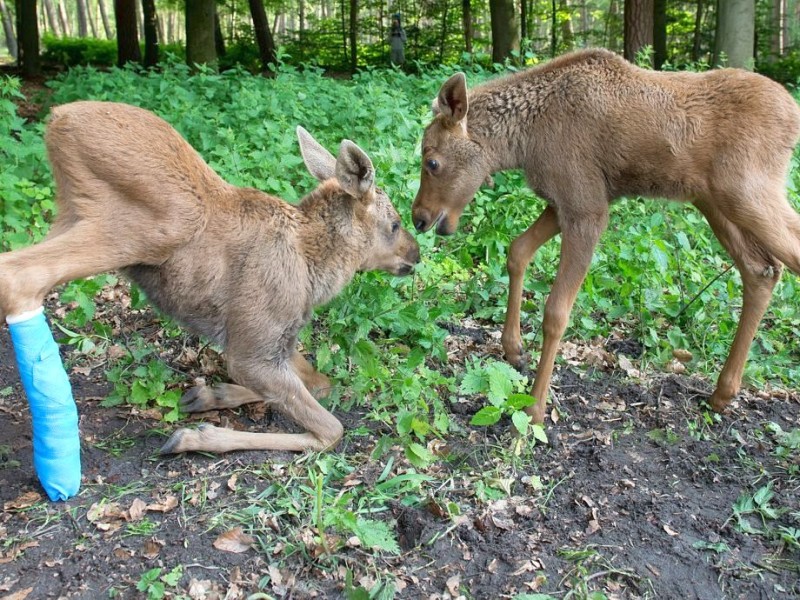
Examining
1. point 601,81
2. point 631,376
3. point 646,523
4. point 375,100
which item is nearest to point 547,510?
point 646,523

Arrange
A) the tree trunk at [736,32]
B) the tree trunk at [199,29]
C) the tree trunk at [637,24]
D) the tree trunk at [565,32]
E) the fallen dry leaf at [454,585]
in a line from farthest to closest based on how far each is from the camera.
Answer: the tree trunk at [565,32] → the tree trunk at [199,29] → the tree trunk at [736,32] → the tree trunk at [637,24] → the fallen dry leaf at [454,585]

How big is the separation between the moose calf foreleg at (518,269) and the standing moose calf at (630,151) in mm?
440

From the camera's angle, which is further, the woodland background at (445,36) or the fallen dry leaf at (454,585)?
the woodland background at (445,36)

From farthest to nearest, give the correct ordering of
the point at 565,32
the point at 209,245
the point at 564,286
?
the point at 565,32, the point at 564,286, the point at 209,245

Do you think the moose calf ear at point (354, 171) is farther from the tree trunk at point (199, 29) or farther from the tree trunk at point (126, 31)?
the tree trunk at point (126, 31)

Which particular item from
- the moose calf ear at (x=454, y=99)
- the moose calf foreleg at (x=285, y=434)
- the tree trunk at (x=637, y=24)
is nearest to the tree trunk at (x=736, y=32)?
the tree trunk at (x=637, y=24)

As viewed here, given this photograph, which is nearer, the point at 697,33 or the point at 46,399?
the point at 46,399

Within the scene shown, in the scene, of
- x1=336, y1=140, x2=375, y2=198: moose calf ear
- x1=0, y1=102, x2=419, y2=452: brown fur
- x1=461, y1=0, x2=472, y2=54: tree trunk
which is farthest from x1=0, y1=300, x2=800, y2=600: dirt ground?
x1=461, y1=0, x2=472, y2=54: tree trunk

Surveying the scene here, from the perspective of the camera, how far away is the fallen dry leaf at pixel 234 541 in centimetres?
398

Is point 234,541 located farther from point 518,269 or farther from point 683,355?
point 683,355

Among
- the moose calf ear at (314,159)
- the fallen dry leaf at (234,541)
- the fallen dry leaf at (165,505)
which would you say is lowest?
the fallen dry leaf at (234,541)

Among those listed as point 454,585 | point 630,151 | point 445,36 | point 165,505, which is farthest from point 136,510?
point 445,36

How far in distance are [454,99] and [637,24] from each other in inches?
373

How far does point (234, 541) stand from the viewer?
402 centimetres
